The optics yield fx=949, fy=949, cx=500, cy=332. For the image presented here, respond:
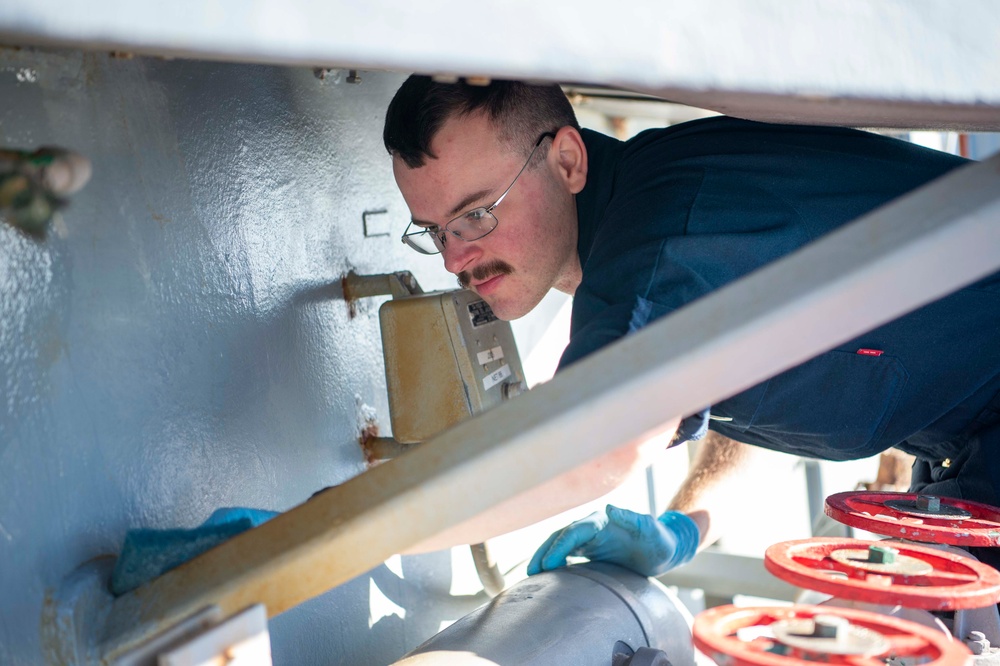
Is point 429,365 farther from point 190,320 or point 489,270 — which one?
point 190,320

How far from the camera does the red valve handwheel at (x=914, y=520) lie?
1.14 metres

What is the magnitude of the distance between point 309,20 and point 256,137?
0.73 metres

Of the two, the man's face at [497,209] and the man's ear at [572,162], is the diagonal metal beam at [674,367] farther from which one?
the man's ear at [572,162]

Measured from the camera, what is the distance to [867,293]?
0.63 meters

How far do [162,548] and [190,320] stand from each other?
12.9 inches

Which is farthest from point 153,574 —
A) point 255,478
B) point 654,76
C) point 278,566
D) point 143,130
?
point 654,76

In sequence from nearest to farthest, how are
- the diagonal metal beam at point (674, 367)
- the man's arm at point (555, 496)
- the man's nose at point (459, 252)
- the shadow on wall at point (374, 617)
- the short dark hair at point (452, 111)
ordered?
the diagonal metal beam at point (674, 367)
the man's arm at point (555, 496)
the shadow on wall at point (374, 617)
the short dark hair at point (452, 111)
the man's nose at point (459, 252)

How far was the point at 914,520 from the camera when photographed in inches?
48.0

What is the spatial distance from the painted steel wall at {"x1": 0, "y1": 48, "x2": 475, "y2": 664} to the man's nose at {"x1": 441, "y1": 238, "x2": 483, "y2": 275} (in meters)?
0.13

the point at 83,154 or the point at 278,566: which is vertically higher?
the point at 83,154

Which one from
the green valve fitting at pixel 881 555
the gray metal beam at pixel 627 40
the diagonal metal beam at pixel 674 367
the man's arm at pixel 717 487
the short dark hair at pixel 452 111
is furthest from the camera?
the man's arm at pixel 717 487

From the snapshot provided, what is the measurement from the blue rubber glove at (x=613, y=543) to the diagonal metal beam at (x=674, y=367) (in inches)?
31.6

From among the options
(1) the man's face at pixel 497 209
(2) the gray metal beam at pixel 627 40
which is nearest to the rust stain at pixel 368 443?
(1) the man's face at pixel 497 209

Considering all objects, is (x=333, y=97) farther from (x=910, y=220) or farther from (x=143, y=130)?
(x=910, y=220)
